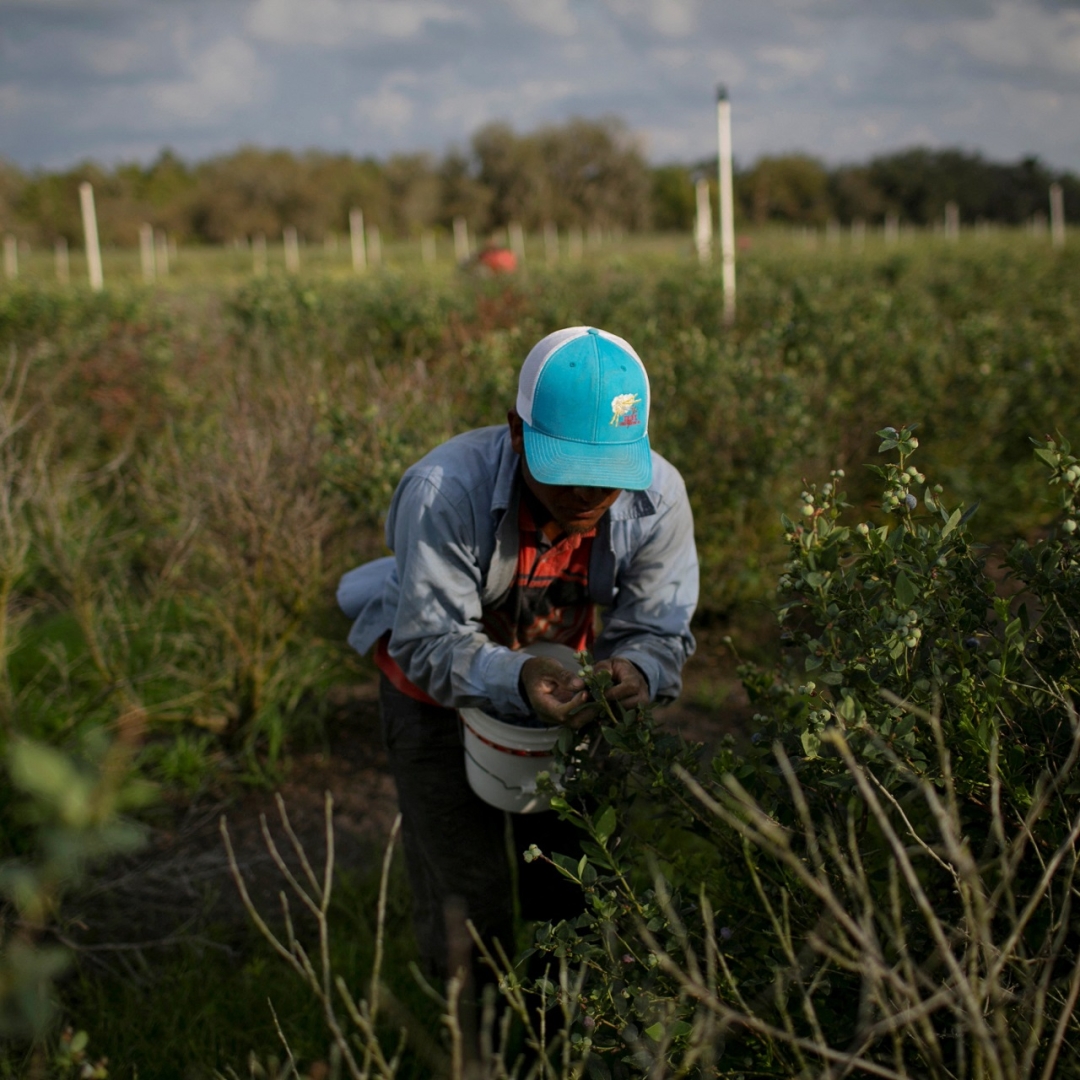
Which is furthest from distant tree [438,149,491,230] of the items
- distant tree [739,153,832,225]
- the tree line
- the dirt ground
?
the dirt ground

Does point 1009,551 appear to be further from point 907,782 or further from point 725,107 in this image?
point 725,107

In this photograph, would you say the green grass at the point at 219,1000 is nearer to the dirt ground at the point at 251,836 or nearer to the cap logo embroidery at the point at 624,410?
the dirt ground at the point at 251,836

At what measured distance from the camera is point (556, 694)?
195 cm

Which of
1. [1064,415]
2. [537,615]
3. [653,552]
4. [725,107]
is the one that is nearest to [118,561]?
[537,615]

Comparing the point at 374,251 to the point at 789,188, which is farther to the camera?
the point at 789,188

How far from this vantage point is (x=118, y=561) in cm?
394

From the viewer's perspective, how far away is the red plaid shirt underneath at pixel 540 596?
2170 millimetres

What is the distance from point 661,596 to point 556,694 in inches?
15.0

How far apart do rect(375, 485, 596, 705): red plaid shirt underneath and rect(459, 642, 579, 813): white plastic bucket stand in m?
0.10

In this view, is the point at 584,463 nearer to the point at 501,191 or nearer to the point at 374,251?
the point at 374,251

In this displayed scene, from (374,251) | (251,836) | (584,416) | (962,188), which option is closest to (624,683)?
(584,416)

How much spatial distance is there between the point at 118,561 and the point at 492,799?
2339mm

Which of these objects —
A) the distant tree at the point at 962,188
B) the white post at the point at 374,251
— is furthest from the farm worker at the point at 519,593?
the distant tree at the point at 962,188

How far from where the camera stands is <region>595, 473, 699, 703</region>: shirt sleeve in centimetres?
217
